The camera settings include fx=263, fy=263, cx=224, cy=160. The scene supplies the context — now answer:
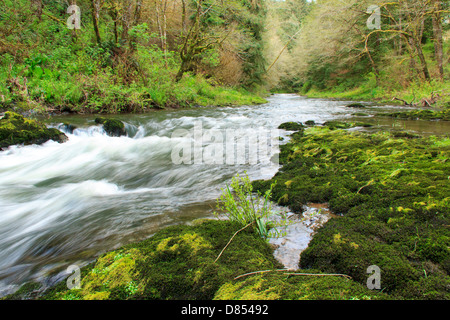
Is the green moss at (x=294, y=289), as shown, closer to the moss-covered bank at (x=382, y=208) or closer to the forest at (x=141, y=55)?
the moss-covered bank at (x=382, y=208)

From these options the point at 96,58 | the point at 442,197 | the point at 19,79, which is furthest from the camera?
the point at 96,58

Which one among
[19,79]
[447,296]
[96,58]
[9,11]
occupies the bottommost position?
[447,296]

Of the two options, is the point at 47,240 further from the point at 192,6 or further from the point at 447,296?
the point at 192,6

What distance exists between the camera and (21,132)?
21.9 ft

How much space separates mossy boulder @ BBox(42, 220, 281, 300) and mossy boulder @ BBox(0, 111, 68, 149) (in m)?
6.07

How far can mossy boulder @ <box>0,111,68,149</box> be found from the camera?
643 centimetres

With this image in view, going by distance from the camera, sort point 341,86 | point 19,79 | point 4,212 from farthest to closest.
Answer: point 341,86, point 19,79, point 4,212

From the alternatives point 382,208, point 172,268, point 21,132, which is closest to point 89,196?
point 172,268

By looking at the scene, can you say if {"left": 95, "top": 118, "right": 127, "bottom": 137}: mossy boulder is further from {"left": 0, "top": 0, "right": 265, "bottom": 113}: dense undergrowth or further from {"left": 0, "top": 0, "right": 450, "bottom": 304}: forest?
{"left": 0, "top": 0, "right": 265, "bottom": 113}: dense undergrowth

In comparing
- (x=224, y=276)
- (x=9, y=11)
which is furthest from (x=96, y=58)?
(x=224, y=276)

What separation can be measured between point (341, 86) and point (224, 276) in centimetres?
3469

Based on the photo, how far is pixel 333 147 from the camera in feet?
17.0

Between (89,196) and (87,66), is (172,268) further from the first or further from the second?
(87,66)
